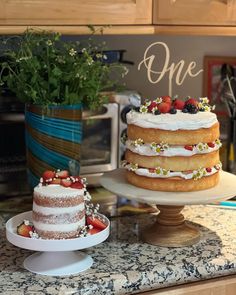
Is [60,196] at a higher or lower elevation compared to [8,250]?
higher

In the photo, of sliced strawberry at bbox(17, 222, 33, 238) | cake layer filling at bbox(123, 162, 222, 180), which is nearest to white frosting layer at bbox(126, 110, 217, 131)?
cake layer filling at bbox(123, 162, 222, 180)

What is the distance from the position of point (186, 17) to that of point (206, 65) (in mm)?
497

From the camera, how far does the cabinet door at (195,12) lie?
1702 mm

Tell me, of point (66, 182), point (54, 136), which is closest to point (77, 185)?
point (66, 182)

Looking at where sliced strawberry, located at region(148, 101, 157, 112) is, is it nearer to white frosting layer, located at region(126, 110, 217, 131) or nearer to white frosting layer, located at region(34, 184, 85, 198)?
white frosting layer, located at region(126, 110, 217, 131)

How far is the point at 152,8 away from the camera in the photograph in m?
1.70

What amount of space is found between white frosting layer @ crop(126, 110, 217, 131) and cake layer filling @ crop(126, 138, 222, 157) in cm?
4

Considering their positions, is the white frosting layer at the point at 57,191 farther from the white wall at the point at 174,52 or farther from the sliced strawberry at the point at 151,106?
the white wall at the point at 174,52

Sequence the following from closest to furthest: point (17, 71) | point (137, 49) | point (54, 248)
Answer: point (54, 248)
point (17, 71)
point (137, 49)

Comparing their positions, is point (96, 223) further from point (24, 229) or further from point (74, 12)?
point (74, 12)

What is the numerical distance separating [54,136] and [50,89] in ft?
0.42

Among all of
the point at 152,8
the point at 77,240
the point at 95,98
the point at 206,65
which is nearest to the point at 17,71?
the point at 95,98

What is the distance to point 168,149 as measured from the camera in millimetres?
1507

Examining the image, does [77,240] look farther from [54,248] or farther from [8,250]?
[8,250]
